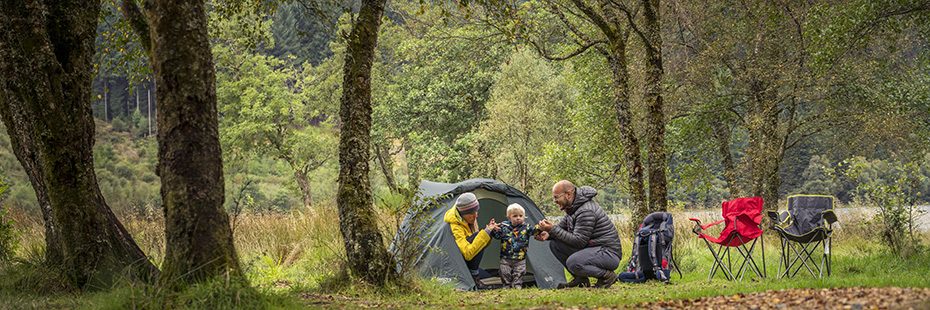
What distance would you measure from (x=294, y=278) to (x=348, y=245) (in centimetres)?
304

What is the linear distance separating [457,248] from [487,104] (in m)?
17.3

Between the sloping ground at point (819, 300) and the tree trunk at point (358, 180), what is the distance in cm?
248

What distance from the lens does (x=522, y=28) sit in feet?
30.5

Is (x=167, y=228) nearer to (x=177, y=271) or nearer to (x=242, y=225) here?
(x=177, y=271)

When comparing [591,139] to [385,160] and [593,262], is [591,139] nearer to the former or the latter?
[593,262]

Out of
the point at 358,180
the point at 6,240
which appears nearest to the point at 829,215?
the point at 358,180

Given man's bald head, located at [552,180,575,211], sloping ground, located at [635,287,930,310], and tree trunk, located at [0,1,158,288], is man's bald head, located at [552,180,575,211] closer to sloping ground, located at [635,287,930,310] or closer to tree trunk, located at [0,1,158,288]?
sloping ground, located at [635,287,930,310]

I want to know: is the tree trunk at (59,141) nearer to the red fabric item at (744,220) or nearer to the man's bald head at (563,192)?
the man's bald head at (563,192)

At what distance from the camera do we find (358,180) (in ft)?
24.8

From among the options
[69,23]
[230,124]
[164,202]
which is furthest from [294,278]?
[230,124]

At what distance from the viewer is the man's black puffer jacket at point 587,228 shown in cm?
898

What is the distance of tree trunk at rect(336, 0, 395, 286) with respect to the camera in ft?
24.5

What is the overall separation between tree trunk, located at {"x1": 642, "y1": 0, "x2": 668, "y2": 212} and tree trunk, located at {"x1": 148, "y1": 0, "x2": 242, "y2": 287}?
7660 mm

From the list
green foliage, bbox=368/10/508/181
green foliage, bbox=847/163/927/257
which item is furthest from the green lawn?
green foliage, bbox=368/10/508/181
